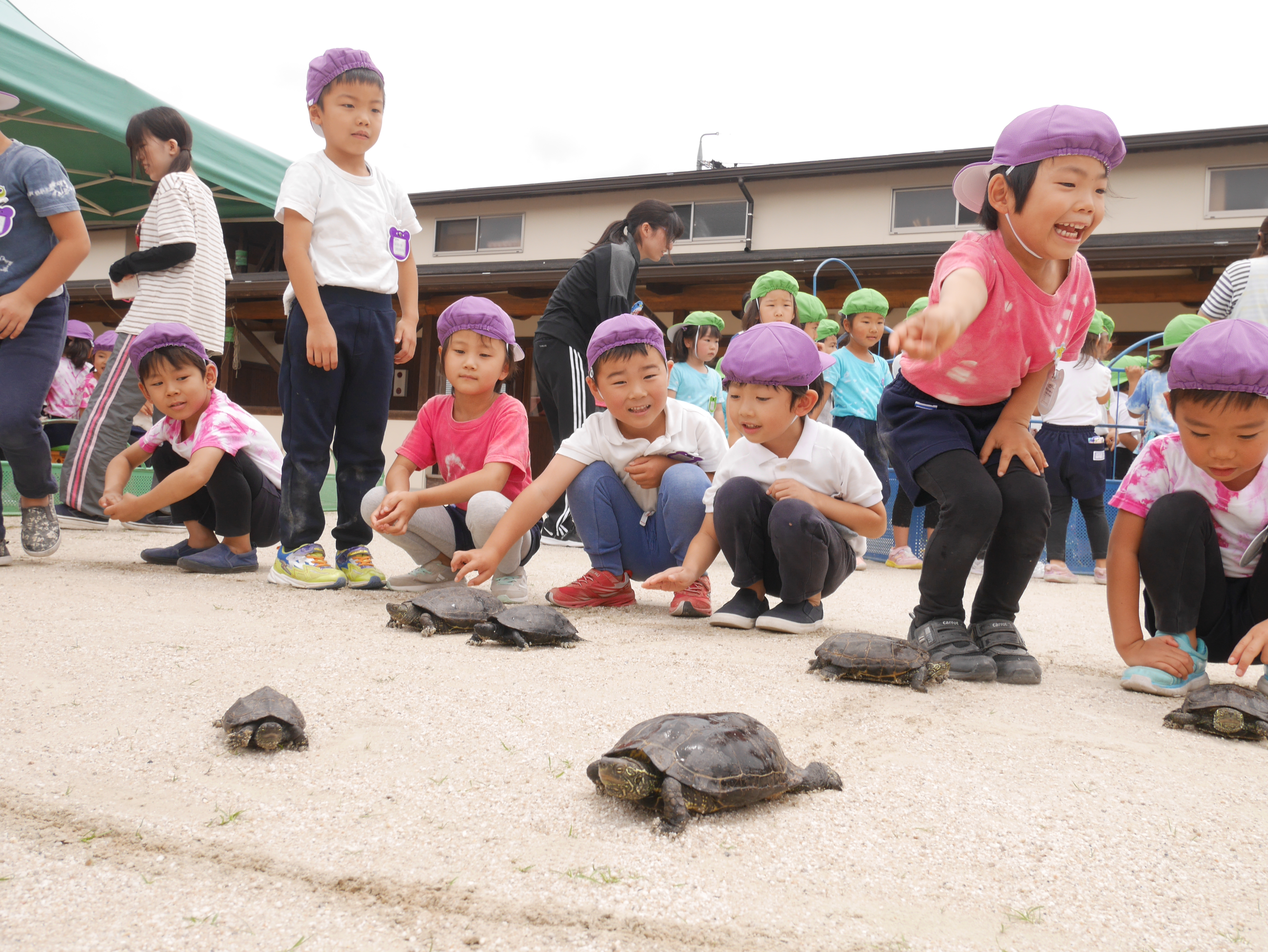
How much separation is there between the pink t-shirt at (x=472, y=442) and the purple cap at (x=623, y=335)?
54 centimetres

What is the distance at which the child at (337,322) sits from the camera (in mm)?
3666

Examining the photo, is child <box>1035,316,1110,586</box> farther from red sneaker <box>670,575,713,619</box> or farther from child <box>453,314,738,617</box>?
red sneaker <box>670,575,713,619</box>

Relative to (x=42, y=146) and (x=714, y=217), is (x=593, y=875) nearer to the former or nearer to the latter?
(x=42, y=146)

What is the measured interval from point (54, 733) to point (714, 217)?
1389 centimetres

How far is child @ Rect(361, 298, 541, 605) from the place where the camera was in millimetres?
3670

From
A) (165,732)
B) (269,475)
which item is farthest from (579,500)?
(165,732)

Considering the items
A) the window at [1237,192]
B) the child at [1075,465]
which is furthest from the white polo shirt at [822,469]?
the window at [1237,192]

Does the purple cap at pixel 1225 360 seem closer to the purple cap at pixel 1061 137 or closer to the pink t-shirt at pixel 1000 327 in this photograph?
the pink t-shirt at pixel 1000 327

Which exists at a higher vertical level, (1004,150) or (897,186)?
(897,186)

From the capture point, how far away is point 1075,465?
601 cm

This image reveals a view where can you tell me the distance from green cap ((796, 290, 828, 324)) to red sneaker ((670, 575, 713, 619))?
416 cm

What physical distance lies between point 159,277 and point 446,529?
2.37 metres

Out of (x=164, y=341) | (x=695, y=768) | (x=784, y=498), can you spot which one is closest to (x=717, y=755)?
(x=695, y=768)

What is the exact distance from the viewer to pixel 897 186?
1337 cm
